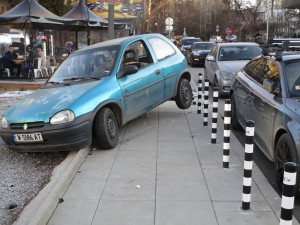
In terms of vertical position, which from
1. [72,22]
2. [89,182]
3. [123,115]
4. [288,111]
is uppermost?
[72,22]

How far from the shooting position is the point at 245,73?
24.4ft

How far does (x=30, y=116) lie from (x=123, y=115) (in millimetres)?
1630

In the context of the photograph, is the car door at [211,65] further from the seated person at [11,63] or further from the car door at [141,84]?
the seated person at [11,63]

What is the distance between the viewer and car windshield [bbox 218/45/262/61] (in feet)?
45.2

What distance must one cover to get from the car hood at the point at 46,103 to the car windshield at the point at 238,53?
310 inches

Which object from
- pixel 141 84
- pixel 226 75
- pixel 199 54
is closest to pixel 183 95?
pixel 141 84

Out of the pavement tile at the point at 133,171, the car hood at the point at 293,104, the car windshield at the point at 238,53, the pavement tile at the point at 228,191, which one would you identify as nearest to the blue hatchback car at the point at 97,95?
the pavement tile at the point at 133,171

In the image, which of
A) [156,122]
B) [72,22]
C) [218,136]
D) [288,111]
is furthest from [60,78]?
[72,22]

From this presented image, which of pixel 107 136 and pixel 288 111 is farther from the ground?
pixel 288 111

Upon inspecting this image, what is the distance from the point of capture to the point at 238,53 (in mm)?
13953

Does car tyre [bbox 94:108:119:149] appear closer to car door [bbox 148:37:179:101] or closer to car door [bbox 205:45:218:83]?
car door [bbox 148:37:179:101]

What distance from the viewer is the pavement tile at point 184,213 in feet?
13.8

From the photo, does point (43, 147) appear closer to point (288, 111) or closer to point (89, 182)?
point (89, 182)

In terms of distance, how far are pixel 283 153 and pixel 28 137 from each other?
3.53 m
